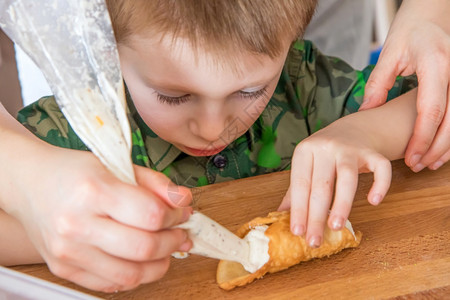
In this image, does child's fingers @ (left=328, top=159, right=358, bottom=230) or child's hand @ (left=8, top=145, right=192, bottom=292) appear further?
child's fingers @ (left=328, top=159, right=358, bottom=230)

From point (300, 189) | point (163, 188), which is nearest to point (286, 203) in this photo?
point (300, 189)

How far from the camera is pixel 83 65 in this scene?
1.91 ft

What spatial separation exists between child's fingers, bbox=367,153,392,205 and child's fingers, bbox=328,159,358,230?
0.10ft

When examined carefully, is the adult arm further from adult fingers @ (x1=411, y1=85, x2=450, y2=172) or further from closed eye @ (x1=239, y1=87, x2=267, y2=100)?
adult fingers @ (x1=411, y1=85, x2=450, y2=172)

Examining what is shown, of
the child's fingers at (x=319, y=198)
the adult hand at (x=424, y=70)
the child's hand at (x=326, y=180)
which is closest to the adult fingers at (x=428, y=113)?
the adult hand at (x=424, y=70)

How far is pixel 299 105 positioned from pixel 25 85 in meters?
0.93

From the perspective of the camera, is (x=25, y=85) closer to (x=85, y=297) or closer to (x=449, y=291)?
(x=85, y=297)

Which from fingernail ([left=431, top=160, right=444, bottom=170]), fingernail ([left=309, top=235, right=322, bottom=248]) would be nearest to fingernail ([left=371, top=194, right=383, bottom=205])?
fingernail ([left=309, top=235, right=322, bottom=248])

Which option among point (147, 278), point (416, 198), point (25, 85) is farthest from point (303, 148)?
point (25, 85)

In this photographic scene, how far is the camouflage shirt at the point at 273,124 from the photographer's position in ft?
3.31

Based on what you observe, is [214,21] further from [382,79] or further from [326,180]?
[382,79]

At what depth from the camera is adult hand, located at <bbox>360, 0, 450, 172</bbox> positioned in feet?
2.80

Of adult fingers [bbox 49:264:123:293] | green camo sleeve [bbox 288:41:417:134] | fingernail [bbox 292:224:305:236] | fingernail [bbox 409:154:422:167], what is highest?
adult fingers [bbox 49:264:123:293]

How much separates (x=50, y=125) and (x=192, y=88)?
1.37ft
